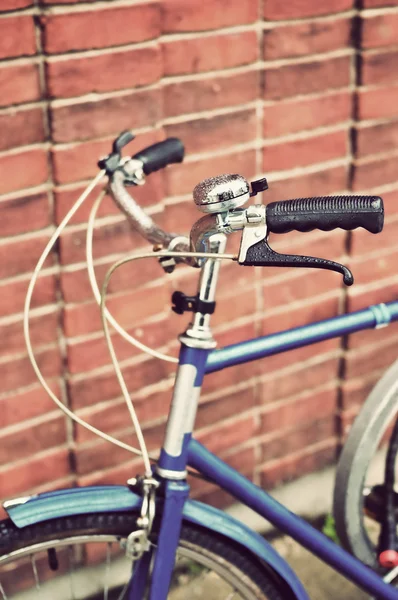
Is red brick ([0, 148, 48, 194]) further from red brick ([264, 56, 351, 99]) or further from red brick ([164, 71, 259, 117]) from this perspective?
red brick ([264, 56, 351, 99])

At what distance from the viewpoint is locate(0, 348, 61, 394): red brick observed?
5.30ft

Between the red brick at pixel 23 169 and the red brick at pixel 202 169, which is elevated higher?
the red brick at pixel 202 169

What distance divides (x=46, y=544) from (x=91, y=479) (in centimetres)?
57

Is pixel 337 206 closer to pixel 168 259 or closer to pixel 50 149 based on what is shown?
pixel 168 259

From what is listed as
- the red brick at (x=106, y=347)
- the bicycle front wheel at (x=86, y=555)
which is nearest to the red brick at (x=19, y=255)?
the red brick at (x=106, y=347)

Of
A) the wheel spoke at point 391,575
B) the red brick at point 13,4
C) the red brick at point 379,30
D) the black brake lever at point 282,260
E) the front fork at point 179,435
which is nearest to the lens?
the black brake lever at point 282,260

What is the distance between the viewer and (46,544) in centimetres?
123

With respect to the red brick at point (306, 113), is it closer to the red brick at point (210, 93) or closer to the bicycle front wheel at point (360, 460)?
the red brick at point (210, 93)

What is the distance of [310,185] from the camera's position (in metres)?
1.87

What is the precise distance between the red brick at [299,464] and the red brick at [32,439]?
24.9 inches

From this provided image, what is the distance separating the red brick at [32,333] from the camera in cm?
159

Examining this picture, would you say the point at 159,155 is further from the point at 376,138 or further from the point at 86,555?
the point at 86,555

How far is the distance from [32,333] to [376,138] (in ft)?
3.22

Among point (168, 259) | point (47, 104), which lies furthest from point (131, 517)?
point (47, 104)
